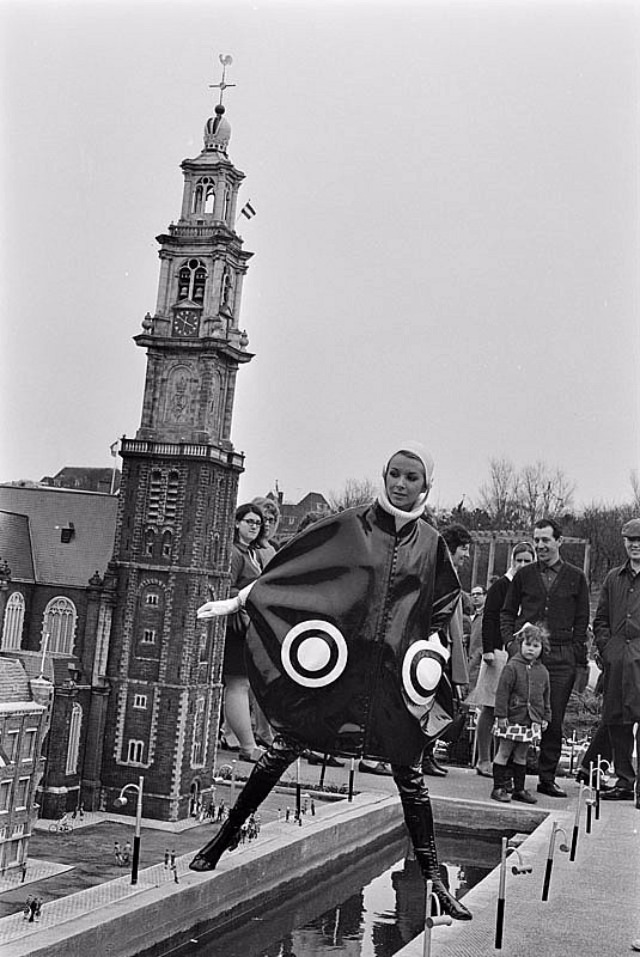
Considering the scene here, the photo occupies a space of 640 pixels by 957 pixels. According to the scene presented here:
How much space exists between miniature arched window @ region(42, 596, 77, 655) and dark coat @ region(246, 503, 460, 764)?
24.7m

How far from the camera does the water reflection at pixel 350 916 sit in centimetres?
860

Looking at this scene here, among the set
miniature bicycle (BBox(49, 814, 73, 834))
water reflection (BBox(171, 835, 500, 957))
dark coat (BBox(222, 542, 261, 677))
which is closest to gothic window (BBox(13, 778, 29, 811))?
miniature bicycle (BBox(49, 814, 73, 834))

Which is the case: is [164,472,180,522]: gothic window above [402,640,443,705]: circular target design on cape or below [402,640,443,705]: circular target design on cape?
above

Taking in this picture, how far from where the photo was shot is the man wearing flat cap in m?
6.65

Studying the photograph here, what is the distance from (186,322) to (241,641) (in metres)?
22.6

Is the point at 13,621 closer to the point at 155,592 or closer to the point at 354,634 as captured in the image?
the point at 155,592

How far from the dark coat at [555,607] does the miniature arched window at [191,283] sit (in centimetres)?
1917

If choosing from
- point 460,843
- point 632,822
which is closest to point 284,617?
point 632,822

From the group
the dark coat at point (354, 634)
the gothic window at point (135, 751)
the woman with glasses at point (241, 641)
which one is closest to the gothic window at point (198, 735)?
the gothic window at point (135, 751)

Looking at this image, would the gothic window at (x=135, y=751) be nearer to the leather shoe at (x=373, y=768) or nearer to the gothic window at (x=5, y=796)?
the gothic window at (x=5, y=796)

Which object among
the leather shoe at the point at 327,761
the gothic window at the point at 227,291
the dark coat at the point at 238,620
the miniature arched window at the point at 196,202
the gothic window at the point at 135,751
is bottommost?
the gothic window at the point at 135,751

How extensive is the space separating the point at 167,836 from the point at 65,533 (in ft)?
29.1

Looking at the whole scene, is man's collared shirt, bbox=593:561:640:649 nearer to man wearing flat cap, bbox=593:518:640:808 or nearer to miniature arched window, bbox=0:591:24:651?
man wearing flat cap, bbox=593:518:640:808

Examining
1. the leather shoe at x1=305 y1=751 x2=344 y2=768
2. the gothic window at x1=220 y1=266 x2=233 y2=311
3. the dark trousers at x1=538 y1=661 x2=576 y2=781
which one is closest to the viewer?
the dark trousers at x1=538 y1=661 x2=576 y2=781
